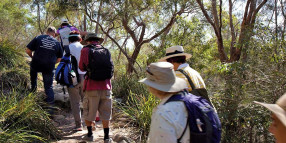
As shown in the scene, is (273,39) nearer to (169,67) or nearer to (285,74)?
(285,74)

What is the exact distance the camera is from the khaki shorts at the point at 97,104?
4.71 meters

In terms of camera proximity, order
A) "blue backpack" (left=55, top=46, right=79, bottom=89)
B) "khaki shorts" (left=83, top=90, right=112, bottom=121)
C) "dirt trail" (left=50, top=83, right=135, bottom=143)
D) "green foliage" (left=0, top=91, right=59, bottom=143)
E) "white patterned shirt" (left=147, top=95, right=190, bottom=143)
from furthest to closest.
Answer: "blue backpack" (left=55, top=46, right=79, bottom=89) → "dirt trail" (left=50, top=83, right=135, bottom=143) → "khaki shorts" (left=83, top=90, right=112, bottom=121) → "green foliage" (left=0, top=91, right=59, bottom=143) → "white patterned shirt" (left=147, top=95, right=190, bottom=143)

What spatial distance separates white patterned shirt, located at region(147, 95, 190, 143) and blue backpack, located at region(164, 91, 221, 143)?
0.12ft

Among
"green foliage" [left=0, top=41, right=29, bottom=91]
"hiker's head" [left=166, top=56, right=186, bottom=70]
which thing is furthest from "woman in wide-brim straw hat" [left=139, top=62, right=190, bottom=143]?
"green foliage" [left=0, top=41, right=29, bottom=91]

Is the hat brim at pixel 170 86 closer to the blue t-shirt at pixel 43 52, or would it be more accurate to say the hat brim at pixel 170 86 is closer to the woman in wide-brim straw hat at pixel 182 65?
the woman in wide-brim straw hat at pixel 182 65

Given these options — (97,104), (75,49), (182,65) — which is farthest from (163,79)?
(75,49)

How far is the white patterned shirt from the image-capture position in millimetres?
1929

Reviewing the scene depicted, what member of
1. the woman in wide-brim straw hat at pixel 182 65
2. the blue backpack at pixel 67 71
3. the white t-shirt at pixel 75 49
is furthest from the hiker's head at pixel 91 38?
the woman in wide-brim straw hat at pixel 182 65

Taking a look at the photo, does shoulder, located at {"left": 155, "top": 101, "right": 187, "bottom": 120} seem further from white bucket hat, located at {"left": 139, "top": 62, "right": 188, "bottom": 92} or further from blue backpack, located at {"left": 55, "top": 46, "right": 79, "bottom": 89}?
blue backpack, located at {"left": 55, "top": 46, "right": 79, "bottom": 89}

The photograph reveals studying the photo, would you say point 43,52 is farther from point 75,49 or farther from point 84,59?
point 84,59

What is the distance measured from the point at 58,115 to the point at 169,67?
494 centimetres

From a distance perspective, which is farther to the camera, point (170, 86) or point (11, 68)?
point (11, 68)

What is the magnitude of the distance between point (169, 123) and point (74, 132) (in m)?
3.91

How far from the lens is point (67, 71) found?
17.4 feet
